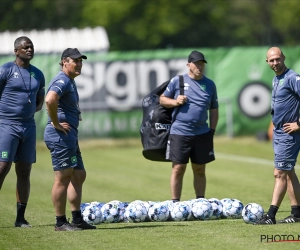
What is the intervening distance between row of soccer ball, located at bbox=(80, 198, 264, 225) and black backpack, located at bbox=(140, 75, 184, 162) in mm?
1544

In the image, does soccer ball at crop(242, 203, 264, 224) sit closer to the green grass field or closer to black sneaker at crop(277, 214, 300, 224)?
the green grass field

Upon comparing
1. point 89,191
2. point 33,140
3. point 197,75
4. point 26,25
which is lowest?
point 89,191

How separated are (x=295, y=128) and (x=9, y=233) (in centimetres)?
390

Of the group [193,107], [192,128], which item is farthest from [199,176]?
[193,107]

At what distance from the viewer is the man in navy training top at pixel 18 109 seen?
11.4 meters

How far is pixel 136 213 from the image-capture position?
38.4 feet

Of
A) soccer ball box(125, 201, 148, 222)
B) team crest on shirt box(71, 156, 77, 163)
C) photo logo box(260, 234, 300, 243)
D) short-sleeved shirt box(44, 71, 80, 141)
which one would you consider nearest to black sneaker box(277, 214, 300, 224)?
photo logo box(260, 234, 300, 243)

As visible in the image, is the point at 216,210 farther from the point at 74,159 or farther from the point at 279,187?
the point at 74,159

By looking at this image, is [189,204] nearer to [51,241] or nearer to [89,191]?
[51,241]

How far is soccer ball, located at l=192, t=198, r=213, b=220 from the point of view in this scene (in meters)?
11.8

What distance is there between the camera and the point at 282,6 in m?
57.8

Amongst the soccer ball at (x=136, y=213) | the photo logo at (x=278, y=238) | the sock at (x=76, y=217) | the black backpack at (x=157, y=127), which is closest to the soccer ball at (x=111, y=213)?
the soccer ball at (x=136, y=213)

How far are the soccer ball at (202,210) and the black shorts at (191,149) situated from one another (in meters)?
1.06

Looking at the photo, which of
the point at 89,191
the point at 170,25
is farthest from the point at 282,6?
the point at 89,191
